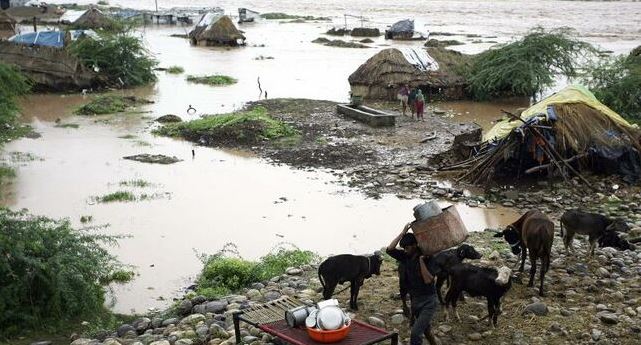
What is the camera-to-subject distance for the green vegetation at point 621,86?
18.9m

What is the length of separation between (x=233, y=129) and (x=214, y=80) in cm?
1177

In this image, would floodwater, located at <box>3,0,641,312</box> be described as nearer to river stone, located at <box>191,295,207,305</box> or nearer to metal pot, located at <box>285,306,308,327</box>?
river stone, located at <box>191,295,207,305</box>

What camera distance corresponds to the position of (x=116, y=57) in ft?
96.8

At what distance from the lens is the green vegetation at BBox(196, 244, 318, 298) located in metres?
9.34

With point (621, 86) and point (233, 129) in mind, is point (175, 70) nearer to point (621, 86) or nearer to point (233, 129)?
point (233, 129)

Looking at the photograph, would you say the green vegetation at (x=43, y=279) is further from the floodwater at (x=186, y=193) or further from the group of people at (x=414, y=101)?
the group of people at (x=414, y=101)

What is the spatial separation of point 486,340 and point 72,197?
1056 cm

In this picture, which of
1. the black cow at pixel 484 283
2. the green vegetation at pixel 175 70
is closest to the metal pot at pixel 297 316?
the black cow at pixel 484 283

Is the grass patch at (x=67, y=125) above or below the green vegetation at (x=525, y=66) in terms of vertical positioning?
below

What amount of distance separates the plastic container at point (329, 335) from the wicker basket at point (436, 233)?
4.27ft

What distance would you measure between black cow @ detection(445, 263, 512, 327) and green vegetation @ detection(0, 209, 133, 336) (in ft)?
15.5

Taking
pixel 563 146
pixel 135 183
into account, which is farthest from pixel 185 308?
pixel 563 146

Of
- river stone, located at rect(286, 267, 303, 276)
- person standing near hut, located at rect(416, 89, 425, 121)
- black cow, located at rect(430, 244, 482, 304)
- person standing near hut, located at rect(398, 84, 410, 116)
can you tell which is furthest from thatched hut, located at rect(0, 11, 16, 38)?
black cow, located at rect(430, 244, 482, 304)

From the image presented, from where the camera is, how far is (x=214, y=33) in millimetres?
44938
